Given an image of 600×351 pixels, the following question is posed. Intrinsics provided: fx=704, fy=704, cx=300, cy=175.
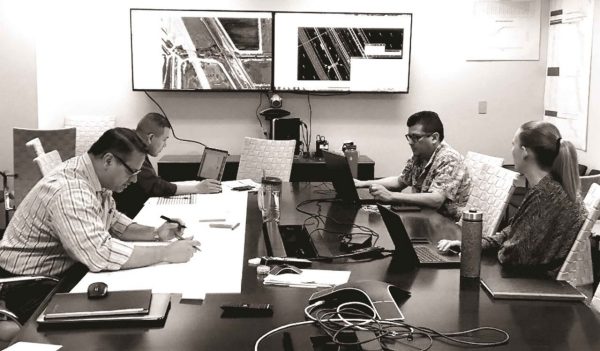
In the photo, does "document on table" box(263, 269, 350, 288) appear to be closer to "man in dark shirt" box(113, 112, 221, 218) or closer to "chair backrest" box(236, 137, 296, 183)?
"man in dark shirt" box(113, 112, 221, 218)

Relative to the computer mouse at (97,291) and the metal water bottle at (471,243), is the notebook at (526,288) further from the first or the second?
the computer mouse at (97,291)

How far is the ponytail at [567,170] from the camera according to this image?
2.58 m

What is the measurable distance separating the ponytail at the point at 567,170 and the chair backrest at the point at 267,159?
2472 millimetres

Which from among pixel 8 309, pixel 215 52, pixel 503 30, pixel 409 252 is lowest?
pixel 8 309

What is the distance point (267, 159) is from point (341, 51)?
1.46 meters

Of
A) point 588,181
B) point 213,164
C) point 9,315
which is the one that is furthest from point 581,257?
point 213,164

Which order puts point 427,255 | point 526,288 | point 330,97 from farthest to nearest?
point 330,97 → point 427,255 → point 526,288

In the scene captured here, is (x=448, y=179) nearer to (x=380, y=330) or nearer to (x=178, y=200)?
(x=178, y=200)

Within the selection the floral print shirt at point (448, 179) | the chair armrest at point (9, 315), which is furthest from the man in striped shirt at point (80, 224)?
the floral print shirt at point (448, 179)

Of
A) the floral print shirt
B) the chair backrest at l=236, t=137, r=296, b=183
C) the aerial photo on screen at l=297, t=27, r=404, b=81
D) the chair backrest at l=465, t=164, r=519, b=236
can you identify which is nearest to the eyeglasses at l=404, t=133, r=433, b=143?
the floral print shirt

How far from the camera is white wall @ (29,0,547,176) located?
233 inches

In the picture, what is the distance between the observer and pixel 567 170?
8.54 feet

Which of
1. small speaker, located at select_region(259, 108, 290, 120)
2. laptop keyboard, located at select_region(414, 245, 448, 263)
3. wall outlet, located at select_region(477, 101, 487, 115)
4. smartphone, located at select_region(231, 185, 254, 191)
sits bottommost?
laptop keyboard, located at select_region(414, 245, 448, 263)

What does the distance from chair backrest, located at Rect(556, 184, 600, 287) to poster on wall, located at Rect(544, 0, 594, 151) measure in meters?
2.79
